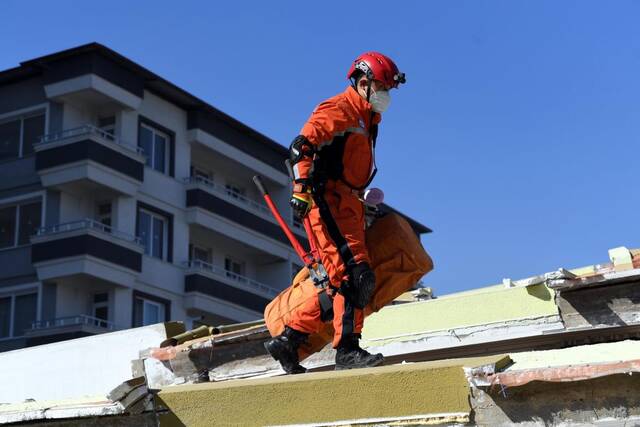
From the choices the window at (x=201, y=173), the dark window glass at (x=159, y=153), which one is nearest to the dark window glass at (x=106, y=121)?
the dark window glass at (x=159, y=153)

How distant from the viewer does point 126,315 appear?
35531 millimetres

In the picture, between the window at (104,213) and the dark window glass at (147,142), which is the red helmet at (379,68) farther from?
the dark window glass at (147,142)

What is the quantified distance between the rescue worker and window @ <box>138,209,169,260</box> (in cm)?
3109

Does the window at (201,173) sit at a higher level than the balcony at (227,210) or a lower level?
higher

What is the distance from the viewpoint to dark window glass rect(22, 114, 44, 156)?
36.9 metres

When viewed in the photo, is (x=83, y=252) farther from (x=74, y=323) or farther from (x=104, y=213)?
(x=104, y=213)

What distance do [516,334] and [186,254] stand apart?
31.8m

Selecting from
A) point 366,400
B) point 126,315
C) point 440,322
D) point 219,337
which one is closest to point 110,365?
point 219,337

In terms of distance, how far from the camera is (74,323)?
3344 centimetres

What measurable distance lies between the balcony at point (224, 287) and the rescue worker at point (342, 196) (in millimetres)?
31805

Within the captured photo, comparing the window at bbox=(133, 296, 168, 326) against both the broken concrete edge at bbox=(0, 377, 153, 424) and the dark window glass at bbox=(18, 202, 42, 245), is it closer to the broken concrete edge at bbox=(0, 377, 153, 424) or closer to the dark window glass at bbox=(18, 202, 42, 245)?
the dark window glass at bbox=(18, 202, 42, 245)

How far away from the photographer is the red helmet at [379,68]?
23.6ft

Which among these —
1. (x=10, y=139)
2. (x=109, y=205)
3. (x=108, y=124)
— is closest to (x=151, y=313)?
(x=109, y=205)

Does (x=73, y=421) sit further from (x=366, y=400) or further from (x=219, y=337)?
(x=219, y=337)
